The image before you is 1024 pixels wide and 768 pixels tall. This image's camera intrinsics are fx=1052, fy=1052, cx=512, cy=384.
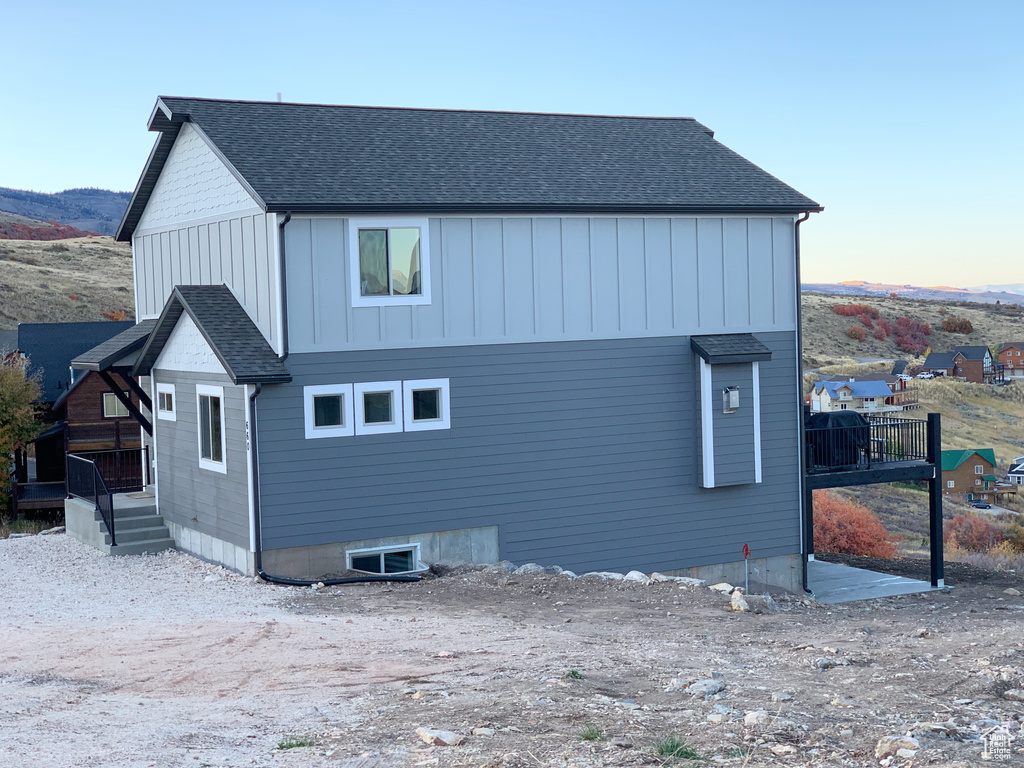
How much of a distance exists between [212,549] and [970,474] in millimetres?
58364

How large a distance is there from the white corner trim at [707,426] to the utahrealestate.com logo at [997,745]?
31.4 ft

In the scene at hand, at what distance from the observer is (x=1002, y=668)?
354 inches

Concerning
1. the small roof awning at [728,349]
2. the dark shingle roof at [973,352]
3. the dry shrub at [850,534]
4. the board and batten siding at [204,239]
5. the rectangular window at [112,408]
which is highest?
the board and batten siding at [204,239]

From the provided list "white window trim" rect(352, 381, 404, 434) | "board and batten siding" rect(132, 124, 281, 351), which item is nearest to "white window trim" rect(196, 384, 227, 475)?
"board and batten siding" rect(132, 124, 281, 351)

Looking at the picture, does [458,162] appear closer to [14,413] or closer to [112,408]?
[14,413]

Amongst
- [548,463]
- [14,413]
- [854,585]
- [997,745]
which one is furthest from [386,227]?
[14,413]

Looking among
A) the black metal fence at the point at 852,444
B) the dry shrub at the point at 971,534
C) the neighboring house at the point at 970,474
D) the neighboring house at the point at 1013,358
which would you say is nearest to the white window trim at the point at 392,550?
the black metal fence at the point at 852,444

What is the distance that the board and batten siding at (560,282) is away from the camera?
47.3 feet

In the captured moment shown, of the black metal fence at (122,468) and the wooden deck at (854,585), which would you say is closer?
the wooden deck at (854,585)

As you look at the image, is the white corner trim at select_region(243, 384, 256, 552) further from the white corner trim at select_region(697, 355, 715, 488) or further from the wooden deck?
the wooden deck

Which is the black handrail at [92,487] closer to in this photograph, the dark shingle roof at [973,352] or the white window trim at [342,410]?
the white window trim at [342,410]

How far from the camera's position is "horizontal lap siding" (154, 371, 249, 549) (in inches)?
570

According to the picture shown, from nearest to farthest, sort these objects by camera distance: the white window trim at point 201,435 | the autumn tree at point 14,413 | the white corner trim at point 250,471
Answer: the white corner trim at point 250,471, the white window trim at point 201,435, the autumn tree at point 14,413

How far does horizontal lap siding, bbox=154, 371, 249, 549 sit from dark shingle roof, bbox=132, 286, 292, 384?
525 millimetres
